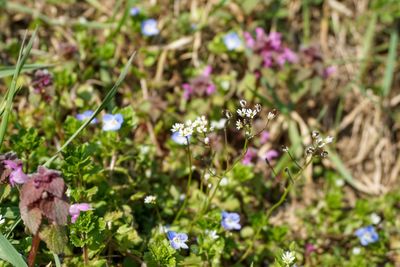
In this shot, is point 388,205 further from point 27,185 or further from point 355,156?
point 27,185

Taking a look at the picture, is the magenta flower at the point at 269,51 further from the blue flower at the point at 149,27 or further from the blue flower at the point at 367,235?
the blue flower at the point at 367,235

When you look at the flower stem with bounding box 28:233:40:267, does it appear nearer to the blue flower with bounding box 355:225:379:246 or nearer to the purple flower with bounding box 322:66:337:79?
the blue flower with bounding box 355:225:379:246

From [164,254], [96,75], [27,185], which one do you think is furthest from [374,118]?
[27,185]

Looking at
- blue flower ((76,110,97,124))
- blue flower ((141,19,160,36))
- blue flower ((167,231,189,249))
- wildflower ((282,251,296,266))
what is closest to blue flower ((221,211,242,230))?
blue flower ((167,231,189,249))

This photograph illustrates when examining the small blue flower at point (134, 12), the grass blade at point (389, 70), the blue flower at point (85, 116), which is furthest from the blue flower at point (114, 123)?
the grass blade at point (389, 70)

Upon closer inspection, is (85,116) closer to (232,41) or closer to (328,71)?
(232,41)

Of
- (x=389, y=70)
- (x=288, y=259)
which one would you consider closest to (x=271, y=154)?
(x=389, y=70)
